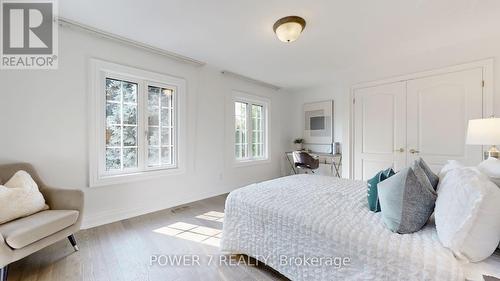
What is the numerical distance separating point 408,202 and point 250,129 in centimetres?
361

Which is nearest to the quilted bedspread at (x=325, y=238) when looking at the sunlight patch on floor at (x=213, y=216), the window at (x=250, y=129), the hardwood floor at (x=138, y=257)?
the hardwood floor at (x=138, y=257)

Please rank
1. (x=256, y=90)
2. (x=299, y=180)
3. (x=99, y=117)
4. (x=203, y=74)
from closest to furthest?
(x=299, y=180) < (x=99, y=117) < (x=203, y=74) < (x=256, y=90)

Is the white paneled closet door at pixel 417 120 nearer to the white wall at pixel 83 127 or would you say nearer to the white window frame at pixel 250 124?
the white window frame at pixel 250 124

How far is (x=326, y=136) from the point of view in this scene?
491 centimetres

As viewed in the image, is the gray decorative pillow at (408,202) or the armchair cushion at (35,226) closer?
the gray decorative pillow at (408,202)

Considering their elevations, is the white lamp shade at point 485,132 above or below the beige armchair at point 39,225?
above

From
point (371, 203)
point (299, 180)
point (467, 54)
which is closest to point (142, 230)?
point (299, 180)

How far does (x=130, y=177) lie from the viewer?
2.87 m

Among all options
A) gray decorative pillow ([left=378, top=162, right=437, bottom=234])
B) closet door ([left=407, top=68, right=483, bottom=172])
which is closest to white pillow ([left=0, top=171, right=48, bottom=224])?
gray decorative pillow ([left=378, top=162, right=437, bottom=234])

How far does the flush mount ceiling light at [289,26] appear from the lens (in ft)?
7.20

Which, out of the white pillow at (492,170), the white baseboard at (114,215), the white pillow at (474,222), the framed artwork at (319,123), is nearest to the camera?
the white pillow at (474,222)

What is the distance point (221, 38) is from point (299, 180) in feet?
6.33

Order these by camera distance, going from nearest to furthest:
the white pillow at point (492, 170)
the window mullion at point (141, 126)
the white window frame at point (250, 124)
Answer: the white pillow at point (492, 170)
the window mullion at point (141, 126)
the white window frame at point (250, 124)

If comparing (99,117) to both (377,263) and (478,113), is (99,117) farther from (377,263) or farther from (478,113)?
(478,113)
